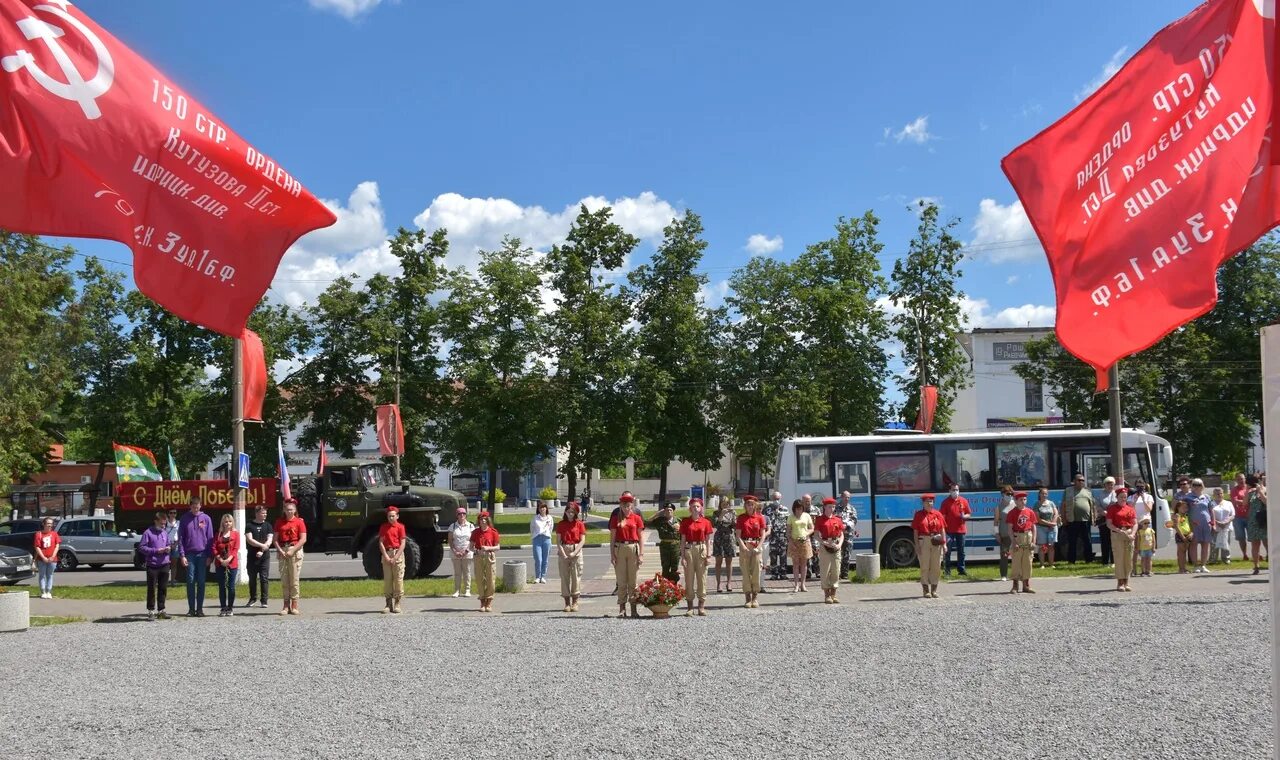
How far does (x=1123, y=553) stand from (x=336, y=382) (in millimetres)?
34592

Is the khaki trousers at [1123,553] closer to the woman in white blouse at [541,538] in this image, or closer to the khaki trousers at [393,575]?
the woman in white blouse at [541,538]

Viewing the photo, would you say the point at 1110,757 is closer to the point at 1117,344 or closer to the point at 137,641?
the point at 1117,344

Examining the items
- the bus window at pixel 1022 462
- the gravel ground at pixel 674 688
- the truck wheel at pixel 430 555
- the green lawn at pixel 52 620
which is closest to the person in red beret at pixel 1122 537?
the gravel ground at pixel 674 688

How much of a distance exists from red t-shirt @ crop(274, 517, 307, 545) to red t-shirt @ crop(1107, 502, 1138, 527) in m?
13.4

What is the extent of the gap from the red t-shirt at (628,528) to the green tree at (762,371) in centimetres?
2623

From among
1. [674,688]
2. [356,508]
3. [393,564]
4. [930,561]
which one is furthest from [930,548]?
[356,508]

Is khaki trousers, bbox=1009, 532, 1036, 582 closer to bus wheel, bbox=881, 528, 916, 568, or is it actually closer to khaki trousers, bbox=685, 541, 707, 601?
khaki trousers, bbox=685, 541, 707, 601

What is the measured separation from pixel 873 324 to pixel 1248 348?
592 inches

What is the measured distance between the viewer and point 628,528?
57.6ft

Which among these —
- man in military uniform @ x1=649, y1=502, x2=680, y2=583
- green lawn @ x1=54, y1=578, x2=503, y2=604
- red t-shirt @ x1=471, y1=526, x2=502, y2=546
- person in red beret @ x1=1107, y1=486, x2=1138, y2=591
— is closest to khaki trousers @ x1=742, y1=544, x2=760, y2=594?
man in military uniform @ x1=649, y1=502, x2=680, y2=583

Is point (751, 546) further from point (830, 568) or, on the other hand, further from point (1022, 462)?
point (1022, 462)

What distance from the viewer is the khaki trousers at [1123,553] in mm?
18047

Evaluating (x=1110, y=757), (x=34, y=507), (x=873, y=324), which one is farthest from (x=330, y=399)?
(x=1110, y=757)

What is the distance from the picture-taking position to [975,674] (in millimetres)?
10367
